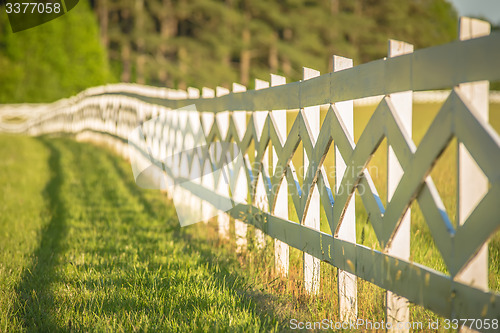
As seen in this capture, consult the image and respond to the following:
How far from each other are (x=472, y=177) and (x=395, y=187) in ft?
1.73

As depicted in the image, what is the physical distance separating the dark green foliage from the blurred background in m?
0.07

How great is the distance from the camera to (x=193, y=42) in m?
42.8

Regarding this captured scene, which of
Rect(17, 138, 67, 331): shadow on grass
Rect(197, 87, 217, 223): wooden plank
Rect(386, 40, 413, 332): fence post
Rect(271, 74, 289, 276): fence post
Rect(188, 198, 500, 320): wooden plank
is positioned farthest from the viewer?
Rect(197, 87, 217, 223): wooden plank

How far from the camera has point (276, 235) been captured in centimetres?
411

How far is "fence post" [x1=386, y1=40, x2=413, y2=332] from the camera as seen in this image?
2648 millimetres

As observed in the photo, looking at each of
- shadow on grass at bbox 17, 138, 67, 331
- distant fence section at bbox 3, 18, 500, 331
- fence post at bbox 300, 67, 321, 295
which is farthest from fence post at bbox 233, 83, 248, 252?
shadow on grass at bbox 17, 138, 67, 331

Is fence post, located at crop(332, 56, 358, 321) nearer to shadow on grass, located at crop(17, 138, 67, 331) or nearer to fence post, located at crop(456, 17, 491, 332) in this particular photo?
fence post, located at crop(456, 17, 491, 332)

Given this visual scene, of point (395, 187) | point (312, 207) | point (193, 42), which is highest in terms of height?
point (193, 42)

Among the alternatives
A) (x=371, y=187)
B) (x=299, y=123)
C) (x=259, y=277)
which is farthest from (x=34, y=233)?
(x=371, y=187)

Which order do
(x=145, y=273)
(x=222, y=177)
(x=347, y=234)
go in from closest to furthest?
(x=347, y=234) < (x=145, y=273) < (x=222, y=177)

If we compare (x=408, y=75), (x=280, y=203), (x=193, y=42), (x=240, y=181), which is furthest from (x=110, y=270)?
(x=193, y=42)

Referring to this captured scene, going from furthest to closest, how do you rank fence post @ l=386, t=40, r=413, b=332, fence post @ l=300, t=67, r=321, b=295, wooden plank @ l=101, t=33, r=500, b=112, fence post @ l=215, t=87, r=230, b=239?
fence post @ l=215, t=87, r=230, b=239 < fence post @ l=300, t=67, r=321, b=295 < fence post @ l=386, t=40, r=413, b=332 < wooden plank @ l=101, t=33, r=500, b=112

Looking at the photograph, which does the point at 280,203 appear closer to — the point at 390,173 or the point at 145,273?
the point at 145,273

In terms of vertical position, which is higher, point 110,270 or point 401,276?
point 401,276
